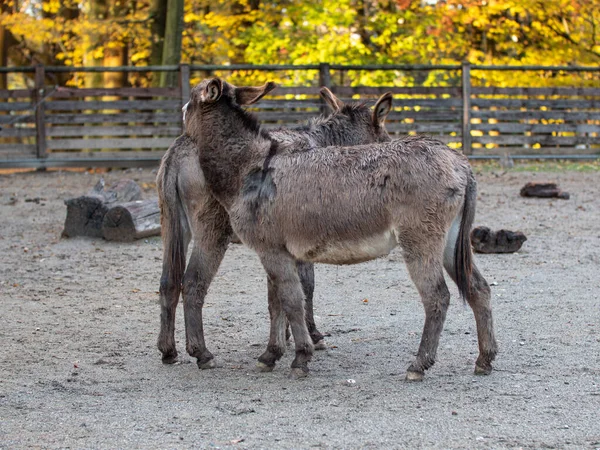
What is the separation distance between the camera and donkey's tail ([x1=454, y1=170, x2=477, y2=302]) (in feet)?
19.6

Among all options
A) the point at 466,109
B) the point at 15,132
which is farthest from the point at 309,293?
the point at 466,109

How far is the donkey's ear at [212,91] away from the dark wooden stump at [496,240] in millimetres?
5015

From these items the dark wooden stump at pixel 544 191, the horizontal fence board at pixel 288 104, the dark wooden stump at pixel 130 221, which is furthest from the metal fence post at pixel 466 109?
the dark wooden stump at pixel 130 221

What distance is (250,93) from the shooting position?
6633mm

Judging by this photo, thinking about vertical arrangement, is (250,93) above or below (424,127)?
above

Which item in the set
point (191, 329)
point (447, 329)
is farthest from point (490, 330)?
point (191, 329)

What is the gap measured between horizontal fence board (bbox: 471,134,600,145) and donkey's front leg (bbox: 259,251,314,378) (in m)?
15.6

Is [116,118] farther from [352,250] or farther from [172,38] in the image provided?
[352,250]

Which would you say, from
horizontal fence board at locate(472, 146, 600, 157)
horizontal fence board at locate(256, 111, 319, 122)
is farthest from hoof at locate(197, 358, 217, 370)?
horizontal fence board at locate(472, 146, 600, 157)

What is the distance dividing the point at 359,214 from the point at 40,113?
14.6m

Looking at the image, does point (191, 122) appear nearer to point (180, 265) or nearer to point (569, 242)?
point (180, 265)

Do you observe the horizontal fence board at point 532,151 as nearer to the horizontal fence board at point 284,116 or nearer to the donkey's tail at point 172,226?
the horizontal fence board at point 284,116

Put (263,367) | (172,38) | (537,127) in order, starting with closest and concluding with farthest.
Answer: (263,367) < (172,38) < (537,127)

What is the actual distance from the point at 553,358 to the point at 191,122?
324cm
